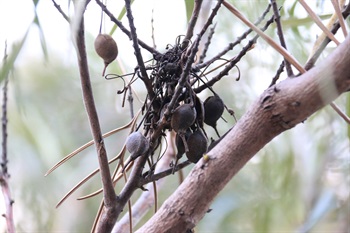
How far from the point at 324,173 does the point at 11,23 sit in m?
0.64

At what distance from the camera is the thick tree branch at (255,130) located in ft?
1.07

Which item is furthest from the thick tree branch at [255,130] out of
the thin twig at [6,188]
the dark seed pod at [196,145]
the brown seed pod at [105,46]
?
the thin twig at [6,188]

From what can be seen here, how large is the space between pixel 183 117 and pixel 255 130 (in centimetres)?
6

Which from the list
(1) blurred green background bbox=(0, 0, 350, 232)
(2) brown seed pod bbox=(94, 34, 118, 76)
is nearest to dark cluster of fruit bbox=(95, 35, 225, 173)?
(2) brown seed pod bbox=(94, 34, 118, 76)

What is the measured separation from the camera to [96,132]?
413mm

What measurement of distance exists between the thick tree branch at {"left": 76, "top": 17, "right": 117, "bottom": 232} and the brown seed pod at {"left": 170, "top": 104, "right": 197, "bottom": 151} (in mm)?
70

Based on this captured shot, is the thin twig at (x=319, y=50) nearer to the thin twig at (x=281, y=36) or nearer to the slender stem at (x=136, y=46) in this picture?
the thin twig at (x=281, y=36)

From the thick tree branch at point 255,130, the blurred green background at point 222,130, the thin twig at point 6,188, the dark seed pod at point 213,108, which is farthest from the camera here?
the blurred green background at point 222,130

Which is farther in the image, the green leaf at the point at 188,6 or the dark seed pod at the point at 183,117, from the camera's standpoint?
the green leaf at the point at 188,6

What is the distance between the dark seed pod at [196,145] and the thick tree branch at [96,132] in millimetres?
78

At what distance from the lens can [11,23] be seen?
38 centimetres

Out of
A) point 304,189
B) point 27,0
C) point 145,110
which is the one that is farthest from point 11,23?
point 304,189

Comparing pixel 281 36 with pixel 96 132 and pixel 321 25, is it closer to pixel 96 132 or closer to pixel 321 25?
pixel 321 25

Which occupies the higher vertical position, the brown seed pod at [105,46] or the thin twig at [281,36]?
the brown seed pod at [105,46]
